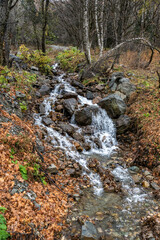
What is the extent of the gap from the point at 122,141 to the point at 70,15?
21945mm

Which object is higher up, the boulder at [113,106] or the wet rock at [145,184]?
the boulder at [113,106]

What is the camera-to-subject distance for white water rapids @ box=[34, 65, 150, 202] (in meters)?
5.68

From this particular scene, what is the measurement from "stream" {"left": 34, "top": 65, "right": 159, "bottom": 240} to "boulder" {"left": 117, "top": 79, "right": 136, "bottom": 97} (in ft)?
8.77

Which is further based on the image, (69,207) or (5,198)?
(69,207)

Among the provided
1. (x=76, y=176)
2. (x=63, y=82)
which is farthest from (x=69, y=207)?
(x=63, y=82)

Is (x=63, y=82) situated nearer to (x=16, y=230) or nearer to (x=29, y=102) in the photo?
(x=29, y=102)

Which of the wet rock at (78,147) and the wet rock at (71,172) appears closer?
the wet rock at (71,172)

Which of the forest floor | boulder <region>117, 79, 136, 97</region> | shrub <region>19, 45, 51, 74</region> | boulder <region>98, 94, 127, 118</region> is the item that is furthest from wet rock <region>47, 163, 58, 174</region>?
shrub <region>19, 45, 51, 74</region>

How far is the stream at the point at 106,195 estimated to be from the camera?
409 centimetres

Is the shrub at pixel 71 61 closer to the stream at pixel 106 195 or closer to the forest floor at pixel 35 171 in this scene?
the stream at pixel 106 195

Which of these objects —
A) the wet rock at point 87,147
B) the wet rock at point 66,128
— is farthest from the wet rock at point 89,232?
the wet rock at point 66,128

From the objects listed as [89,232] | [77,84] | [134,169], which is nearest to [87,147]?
[134,169]

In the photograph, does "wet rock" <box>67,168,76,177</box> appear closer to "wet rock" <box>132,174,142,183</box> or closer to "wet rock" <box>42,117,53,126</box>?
"wet rock" <box>132,174,142,183</box>

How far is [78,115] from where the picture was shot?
29.2 feet
